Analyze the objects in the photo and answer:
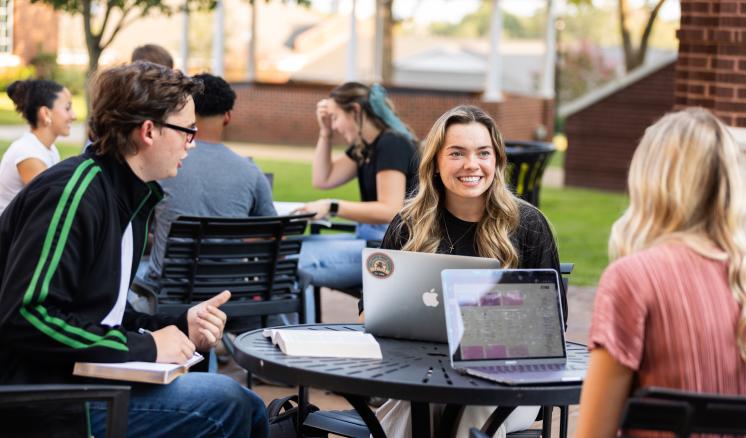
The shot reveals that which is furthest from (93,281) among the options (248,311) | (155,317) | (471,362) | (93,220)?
(248,311)

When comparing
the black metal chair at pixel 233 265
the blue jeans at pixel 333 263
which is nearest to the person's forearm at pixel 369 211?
the blue jeans at pixel 333 263

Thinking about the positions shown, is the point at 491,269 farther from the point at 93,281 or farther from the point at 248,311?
the point at 248,311

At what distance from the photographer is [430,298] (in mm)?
3670

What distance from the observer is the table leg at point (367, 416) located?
11.8 feet

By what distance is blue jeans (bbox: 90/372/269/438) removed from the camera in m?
3.37

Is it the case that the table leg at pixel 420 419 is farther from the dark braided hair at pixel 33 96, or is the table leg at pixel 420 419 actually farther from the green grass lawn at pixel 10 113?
the green grass lawn at pixel 10 113

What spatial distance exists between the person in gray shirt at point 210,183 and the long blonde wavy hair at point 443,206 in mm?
1629

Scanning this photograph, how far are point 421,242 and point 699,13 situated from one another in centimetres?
456

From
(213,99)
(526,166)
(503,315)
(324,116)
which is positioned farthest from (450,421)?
(526,166)

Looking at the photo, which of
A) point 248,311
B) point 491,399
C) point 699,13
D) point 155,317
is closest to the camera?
point 491,399

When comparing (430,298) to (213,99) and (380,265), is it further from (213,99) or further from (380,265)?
(213,99)

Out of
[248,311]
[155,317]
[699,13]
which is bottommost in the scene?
[248,311]

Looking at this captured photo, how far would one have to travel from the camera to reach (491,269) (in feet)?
11.4

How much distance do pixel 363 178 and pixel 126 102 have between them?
142 inches
